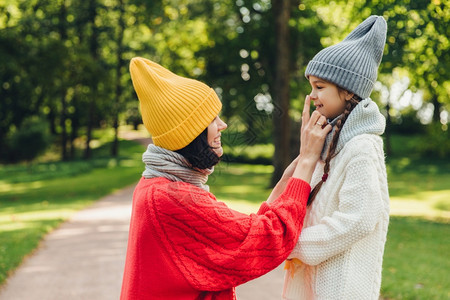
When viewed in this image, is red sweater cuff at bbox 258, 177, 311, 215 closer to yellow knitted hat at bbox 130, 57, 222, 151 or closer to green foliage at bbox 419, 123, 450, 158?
yellow knitted hat at bbox 130, 57, 222, 151

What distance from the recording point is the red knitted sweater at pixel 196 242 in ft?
5.57

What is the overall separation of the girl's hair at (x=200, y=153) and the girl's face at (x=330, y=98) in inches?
21.4

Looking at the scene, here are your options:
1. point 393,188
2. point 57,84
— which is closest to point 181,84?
point 57,84

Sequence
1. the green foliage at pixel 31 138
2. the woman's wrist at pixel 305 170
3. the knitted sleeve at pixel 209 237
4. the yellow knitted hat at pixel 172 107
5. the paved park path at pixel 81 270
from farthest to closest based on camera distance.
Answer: the green foliage at pixel 31 138, the paved park path at pixel 81 270, the woman's wrist at pixel 305 170, the yellow knitted hat at pixel 172 107, the knitted sleeve at pixel 209 237

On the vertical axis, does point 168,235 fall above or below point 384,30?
below

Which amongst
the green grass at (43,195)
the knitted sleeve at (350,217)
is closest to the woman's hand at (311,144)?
the knitted sleeve at (350,217)

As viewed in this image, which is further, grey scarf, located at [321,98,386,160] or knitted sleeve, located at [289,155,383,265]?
grey scarf, located at [321,98,386,160]

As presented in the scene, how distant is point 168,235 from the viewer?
1.71 m

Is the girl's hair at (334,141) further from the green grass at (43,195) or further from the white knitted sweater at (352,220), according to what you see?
the green grass at (43,195)

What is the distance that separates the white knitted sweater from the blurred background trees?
39 centimetres

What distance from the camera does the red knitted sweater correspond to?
1.70m

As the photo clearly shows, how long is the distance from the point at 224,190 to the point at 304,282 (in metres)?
15.1

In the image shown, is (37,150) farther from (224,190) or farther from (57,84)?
(224,190)

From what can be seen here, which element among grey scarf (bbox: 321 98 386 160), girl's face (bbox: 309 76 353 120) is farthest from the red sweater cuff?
girl's face (bbox: 309 76 353 120)
